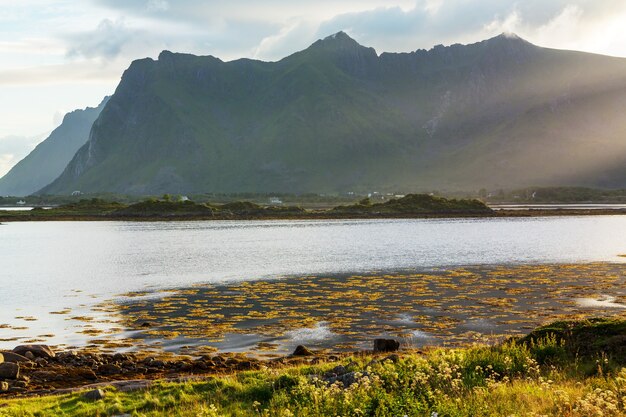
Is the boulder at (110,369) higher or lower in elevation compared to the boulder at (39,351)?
lower

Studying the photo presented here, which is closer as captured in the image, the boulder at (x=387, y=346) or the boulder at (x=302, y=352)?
the boulder at (x=387, y=346)

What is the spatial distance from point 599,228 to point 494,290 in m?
104

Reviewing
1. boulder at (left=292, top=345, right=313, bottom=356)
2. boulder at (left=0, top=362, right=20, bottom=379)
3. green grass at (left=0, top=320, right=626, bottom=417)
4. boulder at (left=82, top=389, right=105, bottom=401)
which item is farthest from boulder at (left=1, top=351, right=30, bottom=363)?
boulder at (left=292, top=345, right=313, bottom=356)

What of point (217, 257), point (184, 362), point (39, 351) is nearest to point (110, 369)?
point (184, 362)

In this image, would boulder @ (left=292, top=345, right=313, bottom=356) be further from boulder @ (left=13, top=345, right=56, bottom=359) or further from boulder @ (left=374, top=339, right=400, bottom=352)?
boulder @ (left=13, top=345, right=56, bottom=359)

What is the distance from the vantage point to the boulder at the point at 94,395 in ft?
75.1

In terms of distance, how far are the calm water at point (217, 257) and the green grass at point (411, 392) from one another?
731 inches

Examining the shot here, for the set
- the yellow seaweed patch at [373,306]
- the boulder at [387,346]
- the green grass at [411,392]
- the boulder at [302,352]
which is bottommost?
the yellow seaweed patch at [373,306]

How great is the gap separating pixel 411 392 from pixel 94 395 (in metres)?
12.3

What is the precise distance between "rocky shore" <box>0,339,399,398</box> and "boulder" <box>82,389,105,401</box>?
145 centimetres

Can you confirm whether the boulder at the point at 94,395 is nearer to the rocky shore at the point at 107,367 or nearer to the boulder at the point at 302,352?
the rocky shore at the point at 107,367

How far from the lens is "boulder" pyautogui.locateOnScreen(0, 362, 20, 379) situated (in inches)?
1100

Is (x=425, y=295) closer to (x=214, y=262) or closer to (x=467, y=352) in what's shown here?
(x=467, y=352)

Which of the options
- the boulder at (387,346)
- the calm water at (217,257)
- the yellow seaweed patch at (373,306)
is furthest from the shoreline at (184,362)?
the calm water at (217,257)
